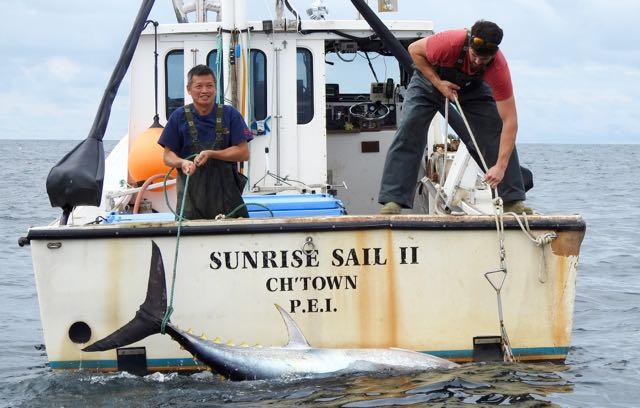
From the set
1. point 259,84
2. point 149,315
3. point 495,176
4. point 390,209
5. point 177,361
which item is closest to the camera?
point 149,315

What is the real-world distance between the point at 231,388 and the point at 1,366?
280 centimetres

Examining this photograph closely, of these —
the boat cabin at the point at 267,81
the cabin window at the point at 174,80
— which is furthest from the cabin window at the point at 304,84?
the cabin window at the point at 174,80

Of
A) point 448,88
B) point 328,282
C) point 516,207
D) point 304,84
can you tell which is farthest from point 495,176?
point 304,84

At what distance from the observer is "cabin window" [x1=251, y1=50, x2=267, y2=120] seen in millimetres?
10281

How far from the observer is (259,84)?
1030 centimetres

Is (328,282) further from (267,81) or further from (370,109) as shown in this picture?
(370,109)

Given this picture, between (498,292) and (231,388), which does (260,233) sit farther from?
(498,292)

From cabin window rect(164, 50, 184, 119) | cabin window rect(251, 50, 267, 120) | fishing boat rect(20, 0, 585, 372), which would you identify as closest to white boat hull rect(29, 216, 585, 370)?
fishing boat rect(20, 0, 585, 372)

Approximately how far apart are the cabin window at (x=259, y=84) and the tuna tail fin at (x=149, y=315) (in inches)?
159

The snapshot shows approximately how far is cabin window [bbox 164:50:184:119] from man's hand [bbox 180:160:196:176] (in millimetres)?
3570

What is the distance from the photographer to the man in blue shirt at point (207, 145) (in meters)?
7.23

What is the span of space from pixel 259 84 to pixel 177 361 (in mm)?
4278

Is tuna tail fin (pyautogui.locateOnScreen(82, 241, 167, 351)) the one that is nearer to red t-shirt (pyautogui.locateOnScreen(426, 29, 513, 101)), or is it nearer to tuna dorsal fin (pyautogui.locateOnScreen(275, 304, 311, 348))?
tuna dorsal fin (pyautogui.locateOnScreen(275, 304, 311, 348))

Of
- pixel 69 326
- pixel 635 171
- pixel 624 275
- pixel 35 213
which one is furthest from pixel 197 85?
pixel 635 171
